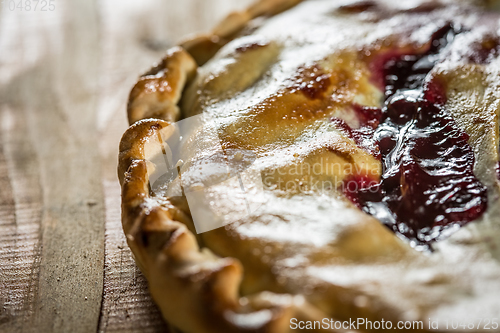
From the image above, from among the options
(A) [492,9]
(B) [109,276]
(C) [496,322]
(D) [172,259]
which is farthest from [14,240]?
(A) [492,9]

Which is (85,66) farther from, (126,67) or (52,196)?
(52,196)

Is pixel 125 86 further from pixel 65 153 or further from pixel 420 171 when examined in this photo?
pixel 420 171

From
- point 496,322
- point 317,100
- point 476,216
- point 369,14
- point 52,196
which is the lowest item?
point 496,322

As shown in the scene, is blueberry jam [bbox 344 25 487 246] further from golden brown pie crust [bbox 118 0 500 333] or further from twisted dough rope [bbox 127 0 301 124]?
twisted dough rope [bbox 127 0 301 124]

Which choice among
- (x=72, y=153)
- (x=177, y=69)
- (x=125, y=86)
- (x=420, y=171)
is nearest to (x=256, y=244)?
(x=420, y=171)

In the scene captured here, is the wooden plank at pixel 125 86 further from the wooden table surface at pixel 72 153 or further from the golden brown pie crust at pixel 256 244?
the golden brown pie crust at pixel 256 244

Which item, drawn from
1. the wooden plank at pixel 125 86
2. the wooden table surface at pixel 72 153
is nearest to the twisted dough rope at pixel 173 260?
the wooden plank at pixel 125 86
